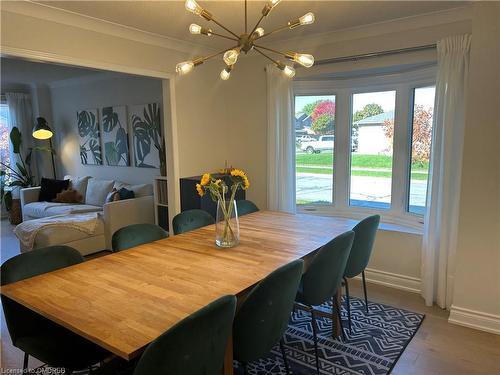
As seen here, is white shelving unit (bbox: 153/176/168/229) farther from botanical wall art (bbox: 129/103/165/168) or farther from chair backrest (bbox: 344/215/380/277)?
chair backrest (bbox: 344/215/380/277)

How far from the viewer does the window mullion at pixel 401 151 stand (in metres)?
3.66

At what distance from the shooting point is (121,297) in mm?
1632

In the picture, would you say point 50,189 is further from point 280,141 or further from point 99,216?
point 280,141

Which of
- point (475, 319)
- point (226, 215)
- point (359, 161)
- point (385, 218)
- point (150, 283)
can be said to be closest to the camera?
point (150, 283)

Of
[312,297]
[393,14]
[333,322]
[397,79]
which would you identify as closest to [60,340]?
[312,297]

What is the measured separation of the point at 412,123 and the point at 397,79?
47 cm

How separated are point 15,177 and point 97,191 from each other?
244 cm

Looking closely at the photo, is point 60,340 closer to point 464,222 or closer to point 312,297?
point 312,297

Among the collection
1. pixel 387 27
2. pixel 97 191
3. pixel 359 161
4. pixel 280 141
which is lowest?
pixel 97 191

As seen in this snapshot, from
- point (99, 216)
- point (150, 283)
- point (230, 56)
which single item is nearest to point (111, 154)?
point (99, 216)

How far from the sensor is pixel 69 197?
5.82 meters

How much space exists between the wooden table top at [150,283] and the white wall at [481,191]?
1044 millimetres

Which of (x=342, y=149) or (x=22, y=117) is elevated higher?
(x=22, y=117)

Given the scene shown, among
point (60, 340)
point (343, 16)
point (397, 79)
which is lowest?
point (60, 340)
